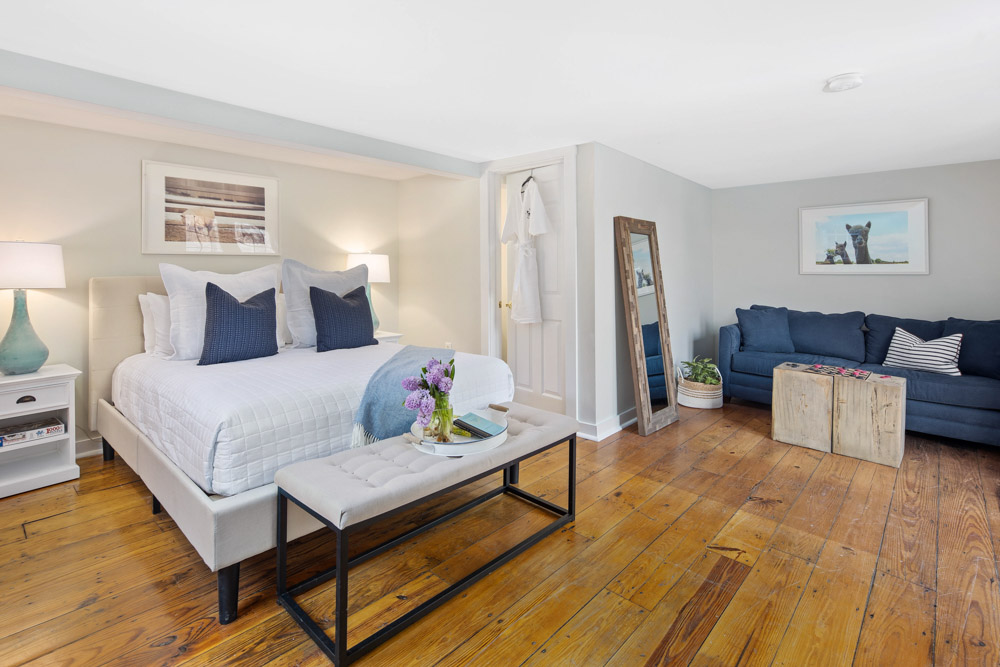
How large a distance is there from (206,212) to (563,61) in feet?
9.77

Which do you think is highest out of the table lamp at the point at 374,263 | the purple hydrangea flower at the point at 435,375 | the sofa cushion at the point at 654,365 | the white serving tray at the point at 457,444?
the table lamp at the point at 374,263

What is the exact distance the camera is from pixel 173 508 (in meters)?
2.08

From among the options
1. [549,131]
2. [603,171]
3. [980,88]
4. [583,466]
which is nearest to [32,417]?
[583,466]

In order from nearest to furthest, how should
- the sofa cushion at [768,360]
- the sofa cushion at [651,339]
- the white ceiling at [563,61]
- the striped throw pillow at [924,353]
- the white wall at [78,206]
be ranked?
the white ceiling at [563,61] → the white wall at [78,206] → the striped throw pillow at [924,353] → the sofa cushion at [651,339] → the sofa cushion at [768,360]

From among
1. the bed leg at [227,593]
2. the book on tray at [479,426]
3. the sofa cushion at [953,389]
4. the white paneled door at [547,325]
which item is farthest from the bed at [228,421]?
the sofa cushion at [953,389]

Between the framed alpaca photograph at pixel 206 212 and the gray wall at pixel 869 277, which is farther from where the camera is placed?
the gray wall at pixel 869 277

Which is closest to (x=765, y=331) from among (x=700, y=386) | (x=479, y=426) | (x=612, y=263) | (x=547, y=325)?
(x=700, y=386)

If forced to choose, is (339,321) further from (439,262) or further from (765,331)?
(765,331)

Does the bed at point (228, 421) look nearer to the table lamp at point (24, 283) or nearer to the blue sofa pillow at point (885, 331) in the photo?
the table lamp at point (24, 283)

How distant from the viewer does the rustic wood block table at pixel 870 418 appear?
324cm

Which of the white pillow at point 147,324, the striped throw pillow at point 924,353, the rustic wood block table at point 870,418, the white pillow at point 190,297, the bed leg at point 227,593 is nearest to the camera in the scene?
the bed leg at point 227,593

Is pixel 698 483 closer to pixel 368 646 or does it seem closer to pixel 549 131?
pixel 368 646

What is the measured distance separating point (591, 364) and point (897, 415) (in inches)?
77.0

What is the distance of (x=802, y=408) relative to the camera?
11.9 ft
